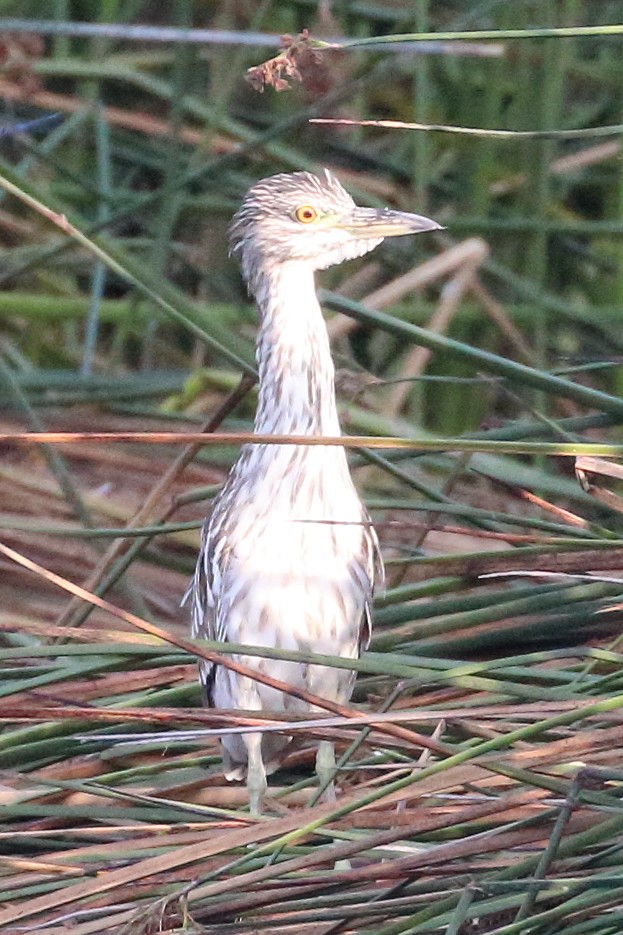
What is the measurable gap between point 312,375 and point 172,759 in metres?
0.79

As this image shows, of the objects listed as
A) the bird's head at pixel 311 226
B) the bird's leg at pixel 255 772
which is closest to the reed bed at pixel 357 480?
the bird's leg at pixel 255 772

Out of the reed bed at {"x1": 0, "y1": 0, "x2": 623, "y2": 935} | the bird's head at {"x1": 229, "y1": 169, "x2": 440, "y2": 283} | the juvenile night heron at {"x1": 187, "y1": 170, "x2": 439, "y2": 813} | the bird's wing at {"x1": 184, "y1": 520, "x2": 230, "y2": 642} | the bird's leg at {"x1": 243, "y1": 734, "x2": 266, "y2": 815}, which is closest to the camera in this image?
the reed bed at {"x1": 0, "y1": 0, "x2": 623, "y2": 935}

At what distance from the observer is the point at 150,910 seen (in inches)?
91.6

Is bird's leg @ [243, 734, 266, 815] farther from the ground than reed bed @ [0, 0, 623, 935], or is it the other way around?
reed bed @ [0, 0, 623, 935]

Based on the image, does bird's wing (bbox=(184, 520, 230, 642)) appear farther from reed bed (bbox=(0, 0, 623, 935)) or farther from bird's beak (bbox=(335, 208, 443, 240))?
bird's beak (bbox=(335, 208, 443, 240))

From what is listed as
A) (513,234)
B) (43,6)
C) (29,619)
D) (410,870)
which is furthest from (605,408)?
(43,6)

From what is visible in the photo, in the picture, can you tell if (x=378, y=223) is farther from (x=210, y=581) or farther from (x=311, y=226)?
(x=210, y=581)

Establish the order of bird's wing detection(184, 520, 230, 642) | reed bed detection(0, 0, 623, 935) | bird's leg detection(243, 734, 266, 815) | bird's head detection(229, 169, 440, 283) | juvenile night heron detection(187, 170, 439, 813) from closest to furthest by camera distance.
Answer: reed bed detection(0, 0, 623, 935) < bird's leg detection(243, 734, 266, 815) < juvenile night heron detection(187, 170, 439, 813) < bird's wing detection(184, 520, 230, 642) < bird's head detection(229, 169, 440, 283)

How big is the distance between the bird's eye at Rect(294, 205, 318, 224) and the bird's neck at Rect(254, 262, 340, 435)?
0.09m

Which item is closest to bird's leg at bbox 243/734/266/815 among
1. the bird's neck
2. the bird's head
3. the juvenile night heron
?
the juvenile night heron

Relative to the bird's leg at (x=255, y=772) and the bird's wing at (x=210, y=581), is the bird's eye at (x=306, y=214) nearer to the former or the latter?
the bird's wing at (x=210, y=581)

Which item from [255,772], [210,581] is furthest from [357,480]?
[255,772]

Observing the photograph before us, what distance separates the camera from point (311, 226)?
12.0ft

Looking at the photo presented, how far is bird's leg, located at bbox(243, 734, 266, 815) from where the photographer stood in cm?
328
